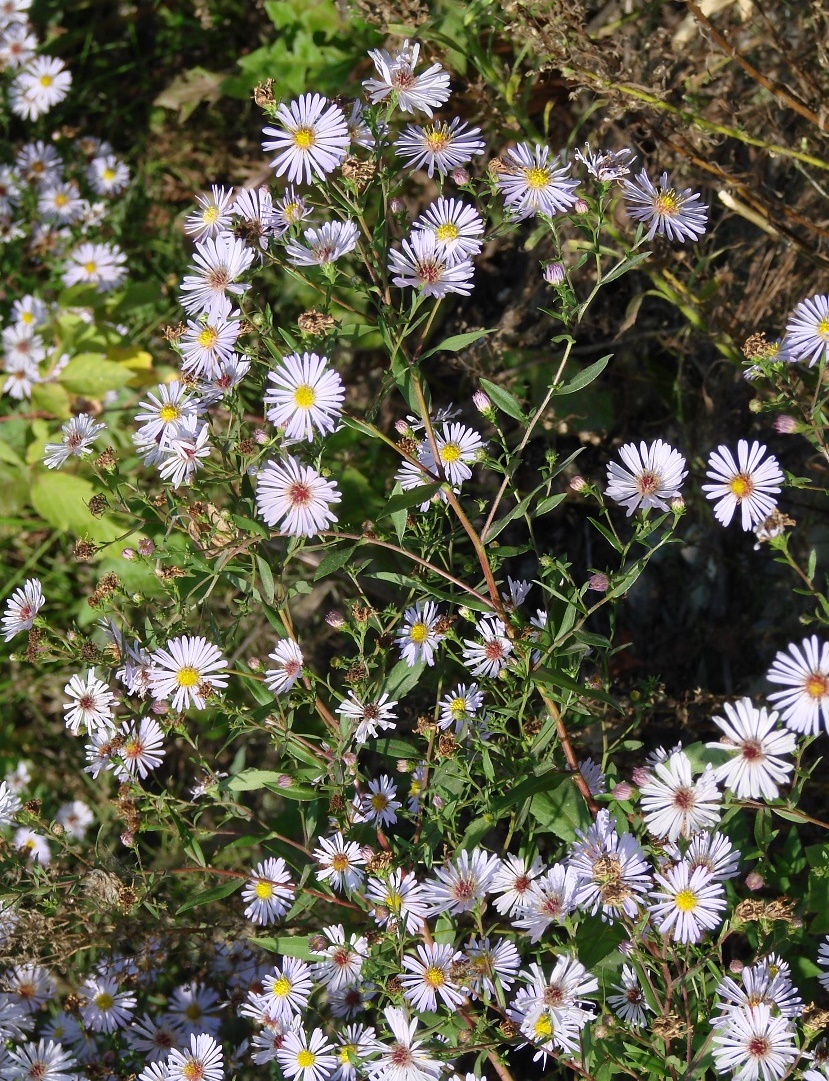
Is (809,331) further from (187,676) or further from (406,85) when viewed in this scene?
(187,676)

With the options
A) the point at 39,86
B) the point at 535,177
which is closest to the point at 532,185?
the point at 535,177

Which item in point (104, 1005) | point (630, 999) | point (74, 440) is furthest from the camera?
point (104, 1005)

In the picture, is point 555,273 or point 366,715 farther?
point 366,715

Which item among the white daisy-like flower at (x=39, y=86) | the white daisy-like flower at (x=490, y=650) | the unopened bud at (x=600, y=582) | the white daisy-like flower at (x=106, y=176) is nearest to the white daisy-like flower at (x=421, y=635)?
the white daisy-like flower at (x=490, y=650)

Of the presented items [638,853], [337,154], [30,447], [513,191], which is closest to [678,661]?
[638,853]

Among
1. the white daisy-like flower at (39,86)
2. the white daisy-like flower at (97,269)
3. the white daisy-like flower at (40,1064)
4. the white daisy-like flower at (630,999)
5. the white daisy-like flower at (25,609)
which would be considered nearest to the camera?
the white daisy-like flower at (630,999)

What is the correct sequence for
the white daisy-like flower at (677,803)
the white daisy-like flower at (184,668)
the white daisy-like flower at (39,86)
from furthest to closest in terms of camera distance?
the white daisy-like flower at (39,86) < the white daisy-like flower at (184,668) < the white daisy-like flower at (677,803)

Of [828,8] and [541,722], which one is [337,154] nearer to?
[541,722]

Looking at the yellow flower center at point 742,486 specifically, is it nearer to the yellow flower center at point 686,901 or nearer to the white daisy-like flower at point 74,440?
the yellow flower center at point 686,901
